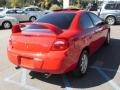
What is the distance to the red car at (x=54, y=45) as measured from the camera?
532 centimetres

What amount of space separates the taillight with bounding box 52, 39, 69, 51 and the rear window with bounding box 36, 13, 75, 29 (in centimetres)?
86

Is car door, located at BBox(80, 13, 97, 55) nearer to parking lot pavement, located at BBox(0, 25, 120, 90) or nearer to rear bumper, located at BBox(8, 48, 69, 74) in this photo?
parking lot pavement, located at BBox(0, 25, 120, 90)

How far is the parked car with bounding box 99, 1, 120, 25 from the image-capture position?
19.0 meters

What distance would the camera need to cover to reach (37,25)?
609cm

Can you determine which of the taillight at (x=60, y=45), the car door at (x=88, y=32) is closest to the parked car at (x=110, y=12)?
the car door at (x=88, y=32)

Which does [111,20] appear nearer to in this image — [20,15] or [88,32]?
[20,15]

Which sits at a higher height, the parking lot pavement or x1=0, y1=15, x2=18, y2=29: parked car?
the parking lot pavement

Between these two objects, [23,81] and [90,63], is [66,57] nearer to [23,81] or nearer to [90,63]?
[23,81]

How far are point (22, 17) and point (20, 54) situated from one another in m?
19.2

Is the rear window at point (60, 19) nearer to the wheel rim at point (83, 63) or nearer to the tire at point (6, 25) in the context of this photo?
the wheel rim at point (83, 63)

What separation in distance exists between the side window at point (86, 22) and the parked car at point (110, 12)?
12.3 meters

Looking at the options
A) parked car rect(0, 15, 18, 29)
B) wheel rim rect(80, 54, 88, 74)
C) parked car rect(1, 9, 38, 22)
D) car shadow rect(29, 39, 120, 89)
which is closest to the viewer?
car shadow rect(29, 39, 120, 89)

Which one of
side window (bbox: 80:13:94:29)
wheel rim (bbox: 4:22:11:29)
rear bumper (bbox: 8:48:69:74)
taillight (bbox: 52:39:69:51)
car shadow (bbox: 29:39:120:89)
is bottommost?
wheel rim (bbox: 4:22:11:29)

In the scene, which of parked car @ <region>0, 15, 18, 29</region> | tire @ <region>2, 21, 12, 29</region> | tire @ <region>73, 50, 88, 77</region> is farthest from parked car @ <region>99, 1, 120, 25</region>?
tire @ <region>73, 50, 88, 77</region>
